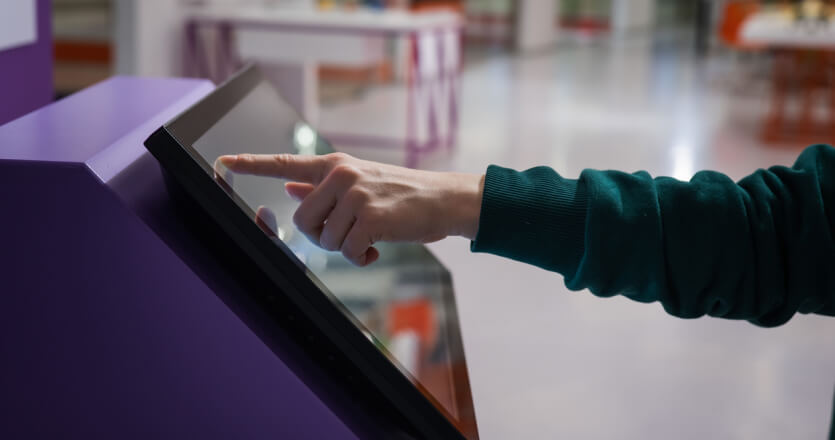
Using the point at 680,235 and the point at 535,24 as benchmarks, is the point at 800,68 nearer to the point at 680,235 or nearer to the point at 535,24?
the point at 535,24

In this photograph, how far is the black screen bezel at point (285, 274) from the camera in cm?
60

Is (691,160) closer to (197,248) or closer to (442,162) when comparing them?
(442,162)

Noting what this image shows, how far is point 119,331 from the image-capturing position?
62cm

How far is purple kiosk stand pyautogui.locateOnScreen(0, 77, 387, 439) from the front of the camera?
0.60 m

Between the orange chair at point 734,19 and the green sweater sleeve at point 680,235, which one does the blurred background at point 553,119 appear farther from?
the green sweater sleeve at point 680,235

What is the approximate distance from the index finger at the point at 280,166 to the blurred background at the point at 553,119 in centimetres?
41

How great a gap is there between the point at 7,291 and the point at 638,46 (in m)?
12.7

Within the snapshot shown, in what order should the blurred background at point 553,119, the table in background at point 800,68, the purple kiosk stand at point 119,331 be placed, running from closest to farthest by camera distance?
the purple kiosk stand at point 119,331 < the blurred background at point 553,119 < the table in background at point 800,68

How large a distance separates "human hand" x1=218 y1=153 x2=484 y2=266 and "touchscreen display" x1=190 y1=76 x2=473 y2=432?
0.09 ft

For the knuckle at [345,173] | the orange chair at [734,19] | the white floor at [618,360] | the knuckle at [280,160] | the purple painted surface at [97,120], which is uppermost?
the orange chair at [734,19]

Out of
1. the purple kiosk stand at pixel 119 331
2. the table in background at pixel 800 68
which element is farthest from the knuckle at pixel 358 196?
the table in background at pixel 800 68

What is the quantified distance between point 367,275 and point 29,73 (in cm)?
139

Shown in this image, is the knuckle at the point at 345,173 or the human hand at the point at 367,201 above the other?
the knuckle at the point at 345,173

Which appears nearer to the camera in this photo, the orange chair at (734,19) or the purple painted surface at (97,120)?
the purple painted surface at (97,120)
